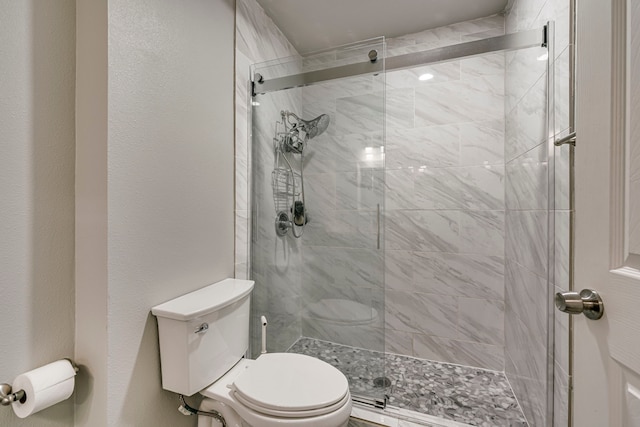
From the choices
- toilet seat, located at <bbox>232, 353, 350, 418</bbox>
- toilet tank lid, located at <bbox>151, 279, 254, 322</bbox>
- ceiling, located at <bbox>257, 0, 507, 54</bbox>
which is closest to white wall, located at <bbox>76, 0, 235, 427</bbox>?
toilet tank lid, located at <bbox>151, 279, 254, 322</bbox>

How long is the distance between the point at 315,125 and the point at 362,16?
873 mm

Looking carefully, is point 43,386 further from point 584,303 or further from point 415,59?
point 415,59

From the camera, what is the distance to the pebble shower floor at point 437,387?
1466 mm

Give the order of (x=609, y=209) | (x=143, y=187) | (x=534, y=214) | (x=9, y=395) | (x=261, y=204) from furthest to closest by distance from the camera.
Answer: (x=261, y=204) → (x=534, y=214) → (x=143, y=187) → (x=9, y=395) → (x=609, y=209)

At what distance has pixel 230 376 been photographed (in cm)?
122

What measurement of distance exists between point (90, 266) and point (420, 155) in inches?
77.5

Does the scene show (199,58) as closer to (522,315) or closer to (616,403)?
(616,403)

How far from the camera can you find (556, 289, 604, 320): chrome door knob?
552 mm

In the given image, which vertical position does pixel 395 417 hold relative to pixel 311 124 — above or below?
below

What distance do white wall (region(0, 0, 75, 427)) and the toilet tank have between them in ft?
0.94

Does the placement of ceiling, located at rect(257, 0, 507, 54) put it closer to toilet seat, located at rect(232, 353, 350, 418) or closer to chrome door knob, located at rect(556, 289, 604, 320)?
chrome door knob, located at rect(556, 289, 604, 320)

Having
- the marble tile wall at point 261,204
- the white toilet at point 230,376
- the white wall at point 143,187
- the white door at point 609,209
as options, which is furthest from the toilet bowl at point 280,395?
the white door at point 609,209

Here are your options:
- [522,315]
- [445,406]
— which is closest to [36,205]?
[445,406]

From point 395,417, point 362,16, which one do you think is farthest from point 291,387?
point 362,16
